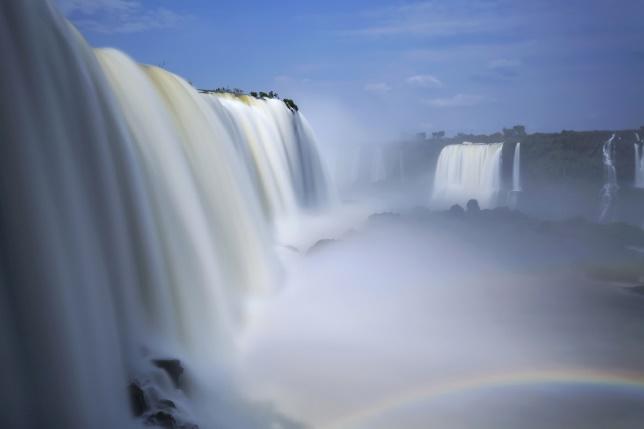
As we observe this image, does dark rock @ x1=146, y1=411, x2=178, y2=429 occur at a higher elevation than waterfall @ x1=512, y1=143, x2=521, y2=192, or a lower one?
lower

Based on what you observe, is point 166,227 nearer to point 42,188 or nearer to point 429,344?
point 42,188

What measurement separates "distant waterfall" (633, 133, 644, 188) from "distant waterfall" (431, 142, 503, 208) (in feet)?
26.5

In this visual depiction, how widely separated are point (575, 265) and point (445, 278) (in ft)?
15.8

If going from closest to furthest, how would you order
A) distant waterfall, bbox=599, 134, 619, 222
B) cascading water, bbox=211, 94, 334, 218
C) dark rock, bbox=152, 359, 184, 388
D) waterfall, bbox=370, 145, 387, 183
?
dark rock, bbox=152, 359, 184, 388
cascading water, bbox=211, 94, 334, 218
distant waterfall, bbox=599, 134, 619, 222
waterfall, bbox=370, 145, 387, 183

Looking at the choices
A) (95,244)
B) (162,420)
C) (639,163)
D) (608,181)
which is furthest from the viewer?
(608,181)

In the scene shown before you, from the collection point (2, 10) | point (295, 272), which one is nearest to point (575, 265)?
point (295, 272)

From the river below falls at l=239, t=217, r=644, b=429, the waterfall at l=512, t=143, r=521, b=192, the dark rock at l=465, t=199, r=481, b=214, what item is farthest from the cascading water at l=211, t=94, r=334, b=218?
the waterfall at l=512, t=143, r=521, b=192

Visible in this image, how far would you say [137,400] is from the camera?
4453 mm

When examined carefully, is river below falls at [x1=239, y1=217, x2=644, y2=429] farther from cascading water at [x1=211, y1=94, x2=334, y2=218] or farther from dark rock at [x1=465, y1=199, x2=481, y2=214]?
dark rock at [x1=465, y1=199, x2=481, y2=214]

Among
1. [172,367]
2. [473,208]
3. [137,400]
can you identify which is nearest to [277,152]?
[473,208]

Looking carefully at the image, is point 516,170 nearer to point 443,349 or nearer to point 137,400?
point 443,349

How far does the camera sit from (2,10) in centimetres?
368

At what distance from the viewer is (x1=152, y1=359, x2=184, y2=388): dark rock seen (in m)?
4.88

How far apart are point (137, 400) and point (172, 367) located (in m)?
0.53
